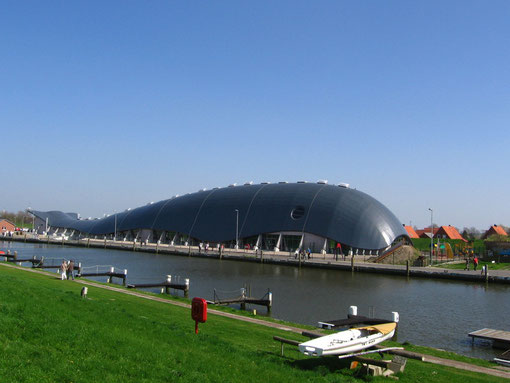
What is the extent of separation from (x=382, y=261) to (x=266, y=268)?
17.0 meters

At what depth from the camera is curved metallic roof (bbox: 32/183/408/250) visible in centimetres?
7406

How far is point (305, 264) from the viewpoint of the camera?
57812 millimetres

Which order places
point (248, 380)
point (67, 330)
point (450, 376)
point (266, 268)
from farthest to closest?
point (266, 268)
point (450, 376)
point (67, 330)
point (248, 380)

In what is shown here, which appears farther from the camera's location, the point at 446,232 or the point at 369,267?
the point at 446,232

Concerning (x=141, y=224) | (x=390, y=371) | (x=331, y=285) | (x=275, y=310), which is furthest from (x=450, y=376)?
(x=141, y=224)

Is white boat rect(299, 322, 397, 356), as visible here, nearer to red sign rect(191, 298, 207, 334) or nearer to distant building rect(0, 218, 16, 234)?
red sign rect(191, 298, 207, 334)

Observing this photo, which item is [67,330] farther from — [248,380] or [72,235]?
[72,235]

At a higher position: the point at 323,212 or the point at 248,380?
the point at 323,212

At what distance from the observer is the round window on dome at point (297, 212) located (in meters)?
79.1

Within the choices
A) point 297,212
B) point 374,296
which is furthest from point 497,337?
point 297,212

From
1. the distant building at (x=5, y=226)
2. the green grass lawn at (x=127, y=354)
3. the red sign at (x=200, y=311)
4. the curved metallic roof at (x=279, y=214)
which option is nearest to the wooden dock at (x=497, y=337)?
the green grass lawn at (x=127, y=354)

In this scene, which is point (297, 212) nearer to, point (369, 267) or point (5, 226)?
point (369, 267)

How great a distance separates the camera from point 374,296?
35188 millimetres

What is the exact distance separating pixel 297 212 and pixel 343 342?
223ft
